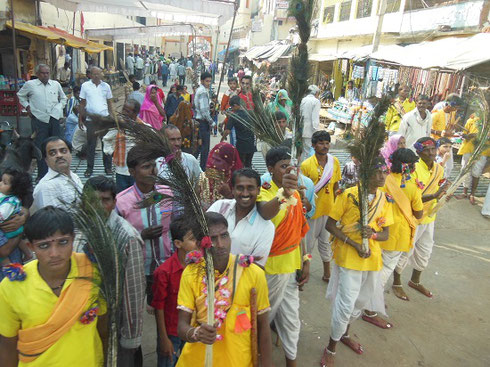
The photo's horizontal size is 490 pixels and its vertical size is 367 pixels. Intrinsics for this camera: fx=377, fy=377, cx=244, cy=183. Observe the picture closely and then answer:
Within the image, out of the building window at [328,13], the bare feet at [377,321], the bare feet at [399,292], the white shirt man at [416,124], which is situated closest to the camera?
the bare feet at [377,321]

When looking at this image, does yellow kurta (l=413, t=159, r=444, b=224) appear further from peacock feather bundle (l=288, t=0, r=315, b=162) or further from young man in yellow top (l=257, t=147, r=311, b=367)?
peacock feather bundle (l=288, t=0, r=315, b=162)

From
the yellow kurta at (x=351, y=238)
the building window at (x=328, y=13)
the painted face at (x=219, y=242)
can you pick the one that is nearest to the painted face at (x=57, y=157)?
the painted face at (x=219, y=242)

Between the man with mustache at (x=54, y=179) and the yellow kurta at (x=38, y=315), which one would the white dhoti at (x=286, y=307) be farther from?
the man with mustache at (x=54, y=179)

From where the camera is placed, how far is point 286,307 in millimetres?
2854

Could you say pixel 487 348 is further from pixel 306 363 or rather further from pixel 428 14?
pixel 428 14

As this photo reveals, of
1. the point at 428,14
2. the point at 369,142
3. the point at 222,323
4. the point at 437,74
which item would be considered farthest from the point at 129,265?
the point at 428,14

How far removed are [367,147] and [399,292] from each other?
90.2 inches

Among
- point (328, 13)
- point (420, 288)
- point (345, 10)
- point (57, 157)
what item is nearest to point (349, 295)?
point (420, 288)

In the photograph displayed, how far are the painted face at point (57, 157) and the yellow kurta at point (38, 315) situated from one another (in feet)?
4.33

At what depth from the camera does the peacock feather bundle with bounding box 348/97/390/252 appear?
2.70m

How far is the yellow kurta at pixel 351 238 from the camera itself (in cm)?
308

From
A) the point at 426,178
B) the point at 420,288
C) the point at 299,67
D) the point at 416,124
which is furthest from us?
the point at 416,124

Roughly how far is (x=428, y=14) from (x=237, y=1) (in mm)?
9204

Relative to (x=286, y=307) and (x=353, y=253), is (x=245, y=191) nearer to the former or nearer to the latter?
(x=286, y=307)
